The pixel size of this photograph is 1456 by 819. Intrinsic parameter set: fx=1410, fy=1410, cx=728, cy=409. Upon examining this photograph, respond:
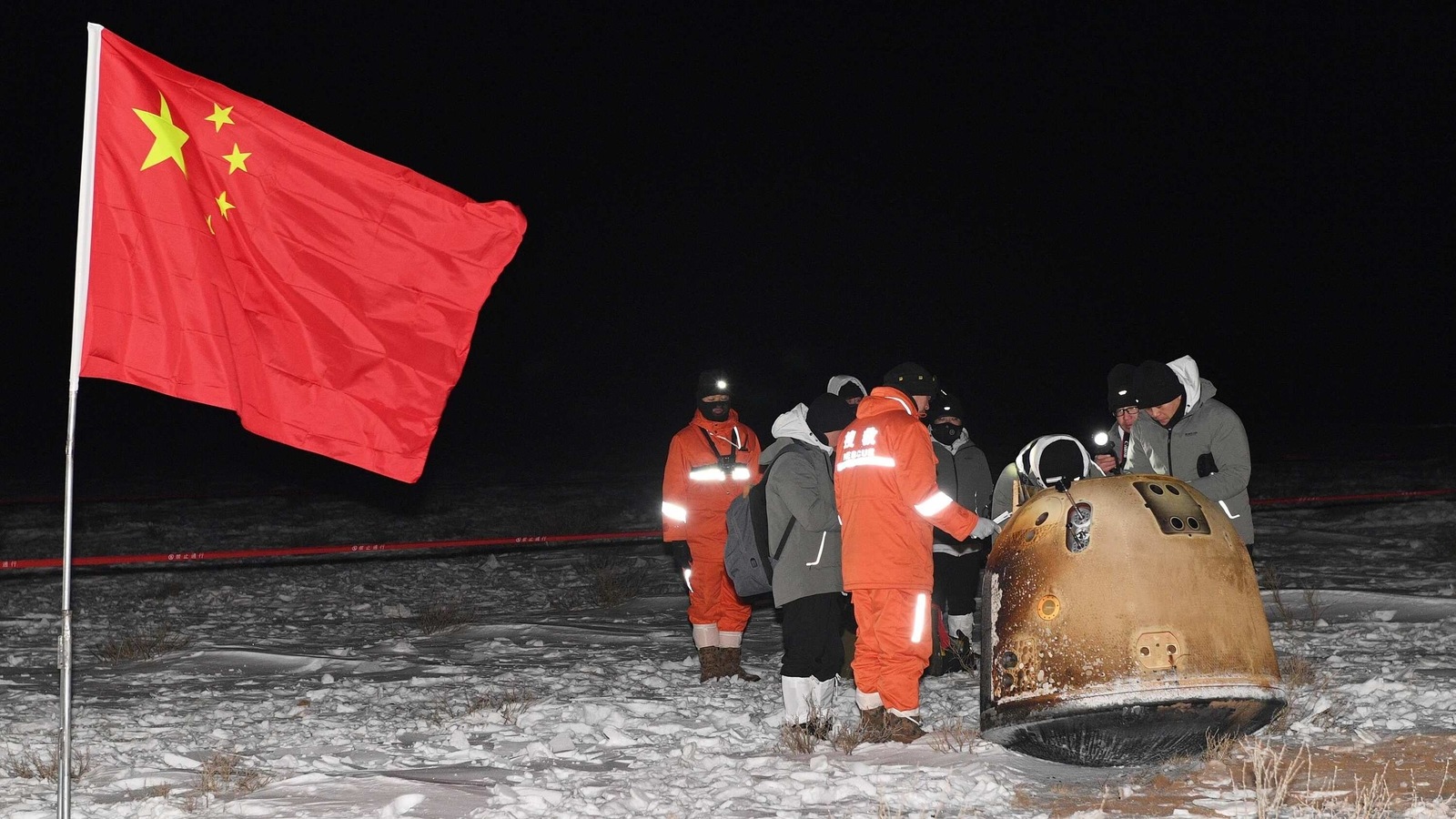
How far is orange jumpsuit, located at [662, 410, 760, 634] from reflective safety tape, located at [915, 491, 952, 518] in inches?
83.3

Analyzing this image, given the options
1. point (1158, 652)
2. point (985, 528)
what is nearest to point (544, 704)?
point (985, 528)

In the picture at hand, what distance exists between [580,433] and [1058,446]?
45.1m

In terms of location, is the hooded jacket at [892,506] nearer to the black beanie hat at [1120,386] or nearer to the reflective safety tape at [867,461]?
the reflective safety tape at [867,461]

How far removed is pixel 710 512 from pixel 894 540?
6.80ft

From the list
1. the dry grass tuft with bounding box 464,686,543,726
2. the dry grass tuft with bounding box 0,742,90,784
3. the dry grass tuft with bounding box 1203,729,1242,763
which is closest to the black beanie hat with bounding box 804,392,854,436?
the dry grass tuft with bounding box 464,686,543,726

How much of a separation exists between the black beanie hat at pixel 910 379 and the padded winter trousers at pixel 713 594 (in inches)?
70.9

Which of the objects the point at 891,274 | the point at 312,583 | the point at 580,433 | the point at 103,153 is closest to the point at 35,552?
the point at 312,583

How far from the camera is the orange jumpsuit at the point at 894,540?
20.4ft

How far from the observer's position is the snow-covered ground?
538 cm

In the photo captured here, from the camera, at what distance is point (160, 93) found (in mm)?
5199

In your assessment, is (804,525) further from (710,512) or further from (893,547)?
(710,512)

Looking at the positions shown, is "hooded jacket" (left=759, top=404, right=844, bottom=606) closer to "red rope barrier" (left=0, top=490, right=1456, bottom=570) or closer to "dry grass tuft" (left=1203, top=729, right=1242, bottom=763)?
"dry grass tuft" (left=1203, top=729, right=1242, bottom=763)

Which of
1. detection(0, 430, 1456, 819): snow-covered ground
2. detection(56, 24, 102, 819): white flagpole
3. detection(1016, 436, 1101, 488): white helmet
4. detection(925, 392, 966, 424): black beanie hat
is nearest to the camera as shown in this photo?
detection(56, 24, 102, 819): white flagpole

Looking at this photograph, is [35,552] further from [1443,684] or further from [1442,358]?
[1442,358]
